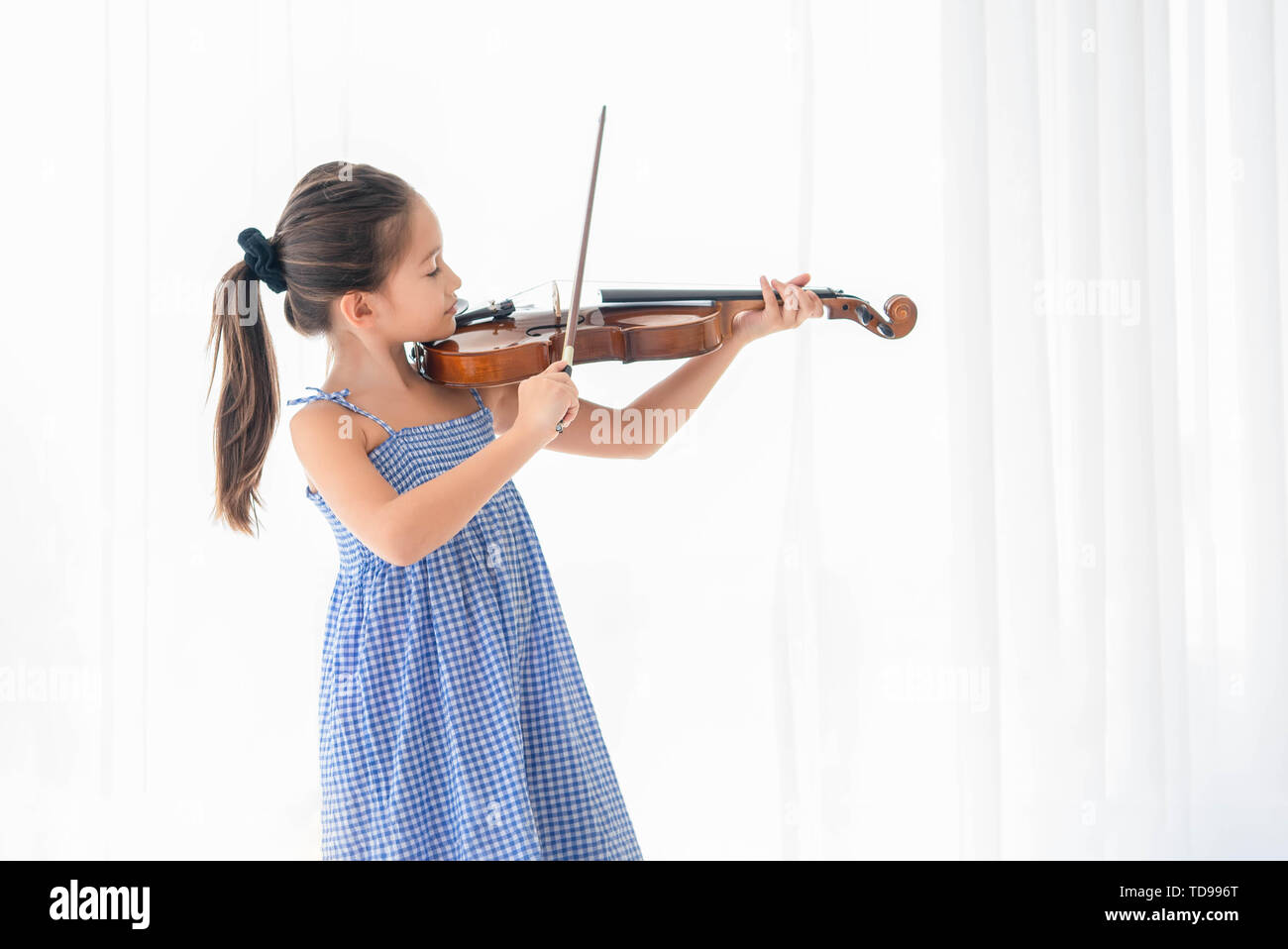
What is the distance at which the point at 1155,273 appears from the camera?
1.44m

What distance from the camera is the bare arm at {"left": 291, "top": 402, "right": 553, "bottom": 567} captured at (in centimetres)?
89

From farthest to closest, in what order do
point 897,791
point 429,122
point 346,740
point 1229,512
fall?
1. point 1229,512
2. point 897,791
3. point 429,122
4. point 346,740

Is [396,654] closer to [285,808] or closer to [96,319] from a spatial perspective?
[285,808]

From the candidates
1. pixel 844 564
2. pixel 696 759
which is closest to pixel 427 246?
pixel 844 564

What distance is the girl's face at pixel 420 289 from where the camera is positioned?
98cm

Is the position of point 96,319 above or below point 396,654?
above

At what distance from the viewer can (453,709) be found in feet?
3.06

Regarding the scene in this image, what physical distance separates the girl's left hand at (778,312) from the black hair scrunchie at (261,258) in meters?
0.44

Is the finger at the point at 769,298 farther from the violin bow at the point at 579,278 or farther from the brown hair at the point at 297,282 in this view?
the brown hair at the point at 297,282

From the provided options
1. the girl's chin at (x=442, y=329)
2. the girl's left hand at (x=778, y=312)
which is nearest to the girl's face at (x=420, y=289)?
the girl's chin at (x=442, y=329)

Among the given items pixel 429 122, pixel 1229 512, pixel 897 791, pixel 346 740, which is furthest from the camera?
pixel 1229 512

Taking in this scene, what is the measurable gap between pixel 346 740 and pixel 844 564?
718mm

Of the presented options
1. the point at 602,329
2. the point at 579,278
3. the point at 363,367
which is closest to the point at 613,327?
the point at 602,329

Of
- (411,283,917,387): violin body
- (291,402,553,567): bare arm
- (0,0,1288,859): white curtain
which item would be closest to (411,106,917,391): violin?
(411,283,917,387): violin body
